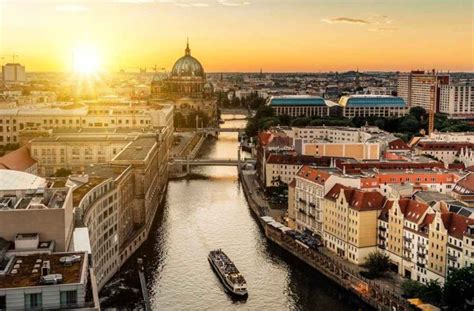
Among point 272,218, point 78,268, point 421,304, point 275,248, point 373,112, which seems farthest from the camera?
point 373,112

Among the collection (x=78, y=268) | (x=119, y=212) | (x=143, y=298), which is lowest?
(x=143, y=298)

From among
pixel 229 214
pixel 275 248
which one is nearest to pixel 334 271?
pixel 275 248

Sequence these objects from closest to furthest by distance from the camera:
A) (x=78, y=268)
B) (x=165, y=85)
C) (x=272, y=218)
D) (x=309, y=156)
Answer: (x=78, y=268) → (x=272, y=218) → (x=309, y=156) → (x=165, y=85)

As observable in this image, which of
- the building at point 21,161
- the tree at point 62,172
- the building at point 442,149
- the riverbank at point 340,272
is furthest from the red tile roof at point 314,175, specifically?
the building at point 442,149

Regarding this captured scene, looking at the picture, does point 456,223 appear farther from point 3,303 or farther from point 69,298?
point 3,303

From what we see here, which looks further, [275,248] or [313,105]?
[313,105]

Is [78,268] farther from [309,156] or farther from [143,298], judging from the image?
[309,156]

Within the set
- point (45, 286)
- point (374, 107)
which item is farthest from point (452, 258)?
point (374, 107)

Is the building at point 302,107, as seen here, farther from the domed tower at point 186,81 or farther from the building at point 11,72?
the building at point 11,72
